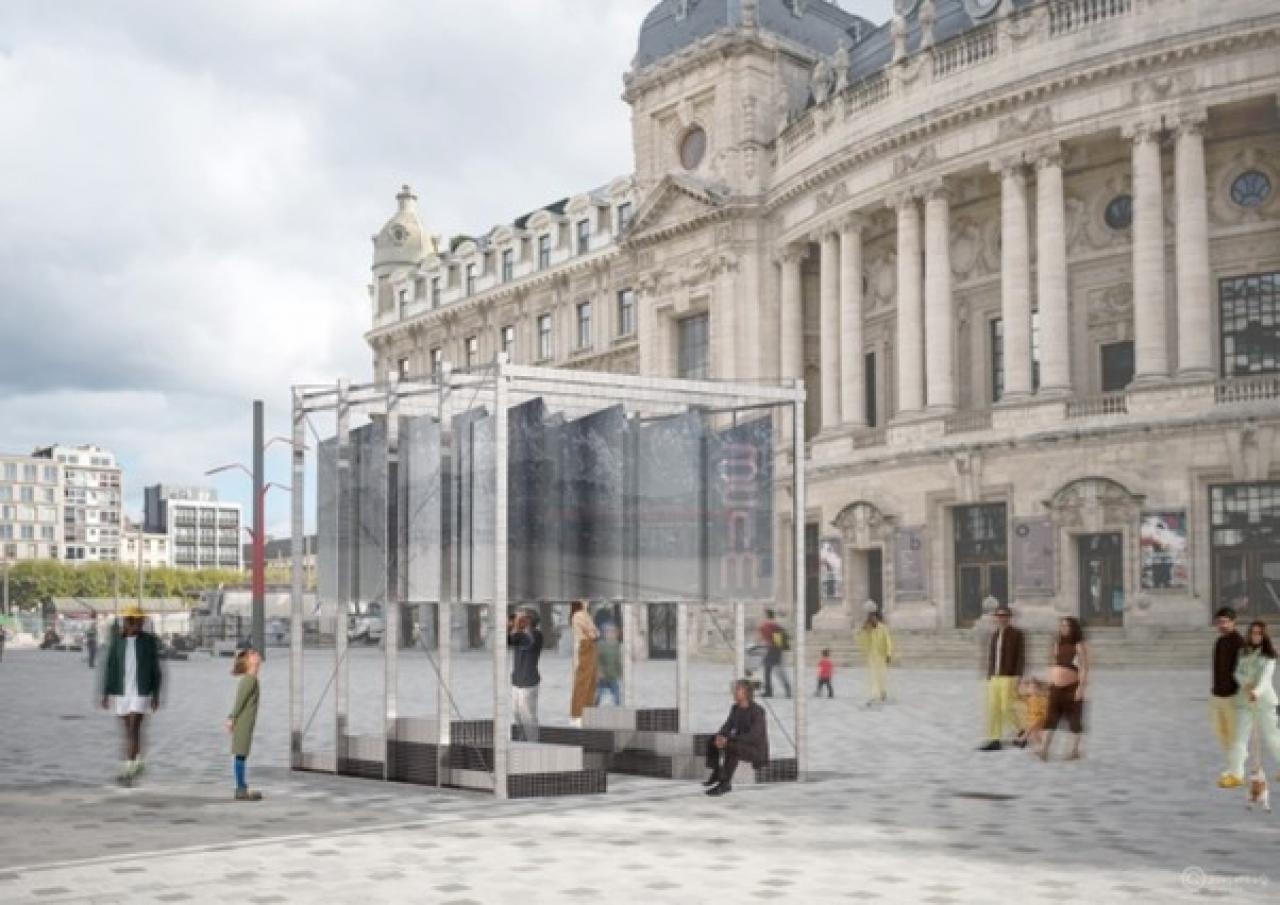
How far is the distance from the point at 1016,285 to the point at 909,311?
4.56 meters

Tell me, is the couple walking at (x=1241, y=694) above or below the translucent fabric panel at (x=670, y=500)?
below

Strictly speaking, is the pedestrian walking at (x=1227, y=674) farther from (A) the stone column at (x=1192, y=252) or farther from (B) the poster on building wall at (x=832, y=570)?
(B) the poster on building wall at (x=832, y=570)

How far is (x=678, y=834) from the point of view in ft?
45.8

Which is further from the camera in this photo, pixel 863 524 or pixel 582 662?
pixel 863 524

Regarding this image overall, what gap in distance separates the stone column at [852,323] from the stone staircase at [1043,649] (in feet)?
26.9

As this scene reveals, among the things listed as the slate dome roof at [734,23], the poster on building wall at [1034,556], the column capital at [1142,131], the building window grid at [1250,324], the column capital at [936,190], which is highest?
the slate dome roof at [734,23]

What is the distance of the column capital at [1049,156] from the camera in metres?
47.6

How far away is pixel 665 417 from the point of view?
1912 centimetres

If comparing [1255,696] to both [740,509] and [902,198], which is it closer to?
[740,509]

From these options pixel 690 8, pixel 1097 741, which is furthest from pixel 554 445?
pixel 690 8

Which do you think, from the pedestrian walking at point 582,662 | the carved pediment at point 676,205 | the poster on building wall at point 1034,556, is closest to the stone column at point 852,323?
the carved pediment at point 676,205

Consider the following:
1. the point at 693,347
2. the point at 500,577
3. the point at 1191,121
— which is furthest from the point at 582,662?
the point at 693,347

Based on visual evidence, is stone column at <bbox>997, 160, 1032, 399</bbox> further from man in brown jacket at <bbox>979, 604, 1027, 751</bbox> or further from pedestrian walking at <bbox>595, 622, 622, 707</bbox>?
man in brown jacket at <bbox>979, 604, 1027, 751</bbox>

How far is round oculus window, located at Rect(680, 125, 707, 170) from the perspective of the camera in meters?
62.8
